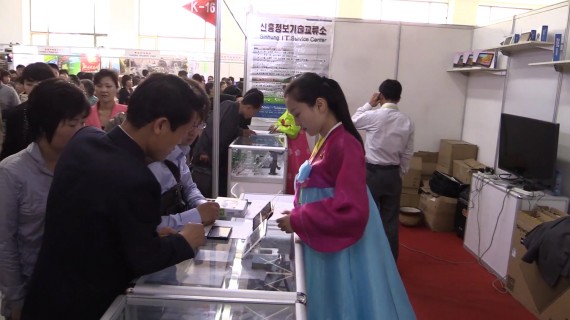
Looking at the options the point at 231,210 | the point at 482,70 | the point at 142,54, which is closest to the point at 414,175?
the point at 482,70

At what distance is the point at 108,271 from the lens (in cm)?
106

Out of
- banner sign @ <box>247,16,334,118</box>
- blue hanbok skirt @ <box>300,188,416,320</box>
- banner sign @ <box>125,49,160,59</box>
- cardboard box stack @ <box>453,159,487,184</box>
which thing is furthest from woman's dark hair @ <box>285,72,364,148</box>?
banner sign @ <box>125,49,160,59</box>

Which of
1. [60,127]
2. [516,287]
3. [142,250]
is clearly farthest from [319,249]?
[516,287]

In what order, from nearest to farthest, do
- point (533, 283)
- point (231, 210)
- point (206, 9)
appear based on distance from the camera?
point (231, 210), point (206, 9), point (533, 283)

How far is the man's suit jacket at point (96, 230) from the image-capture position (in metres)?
0.98

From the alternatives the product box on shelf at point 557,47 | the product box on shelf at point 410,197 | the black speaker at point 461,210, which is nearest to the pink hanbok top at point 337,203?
the product box on shelf at point 557,47

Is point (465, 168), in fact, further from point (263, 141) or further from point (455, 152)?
point (263, 141)

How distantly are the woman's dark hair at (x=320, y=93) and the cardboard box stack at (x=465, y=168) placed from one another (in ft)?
10.9

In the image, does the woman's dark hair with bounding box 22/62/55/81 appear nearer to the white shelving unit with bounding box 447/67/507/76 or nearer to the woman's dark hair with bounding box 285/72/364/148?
the woman's dark hair with bounding box 285/72/364/148

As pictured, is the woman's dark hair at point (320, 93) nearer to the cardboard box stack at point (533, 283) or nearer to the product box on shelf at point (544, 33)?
the cardboard box stack at point (533, 283)

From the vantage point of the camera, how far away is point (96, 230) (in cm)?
101

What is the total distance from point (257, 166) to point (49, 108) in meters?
2.30

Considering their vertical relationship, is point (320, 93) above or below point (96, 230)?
above

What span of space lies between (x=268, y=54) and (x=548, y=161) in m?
2.99
